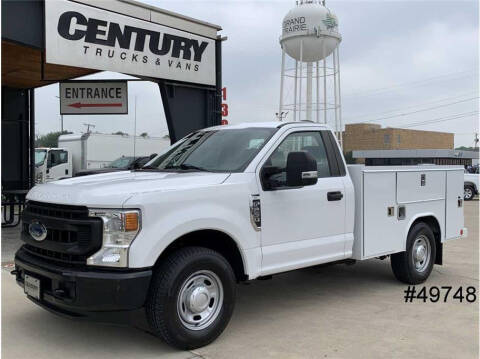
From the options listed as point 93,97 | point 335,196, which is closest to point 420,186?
point 335,196

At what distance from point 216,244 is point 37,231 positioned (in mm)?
1586

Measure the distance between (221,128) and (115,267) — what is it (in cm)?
243

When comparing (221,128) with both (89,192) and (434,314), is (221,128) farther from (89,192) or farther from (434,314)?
(434,314)

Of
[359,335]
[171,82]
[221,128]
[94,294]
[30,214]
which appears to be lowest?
[359,335]

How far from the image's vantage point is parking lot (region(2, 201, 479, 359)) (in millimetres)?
4289

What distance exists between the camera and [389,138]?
7988cm

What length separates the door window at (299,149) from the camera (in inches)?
198

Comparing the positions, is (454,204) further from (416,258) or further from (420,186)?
(416,258)

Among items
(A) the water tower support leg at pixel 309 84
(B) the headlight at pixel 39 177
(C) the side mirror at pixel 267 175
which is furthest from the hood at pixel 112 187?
(A) the water tower support leg at pixel 309 84

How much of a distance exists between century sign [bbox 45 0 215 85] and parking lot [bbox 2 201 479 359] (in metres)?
4.22

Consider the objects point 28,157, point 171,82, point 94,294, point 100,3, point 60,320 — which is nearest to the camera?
point 94,294

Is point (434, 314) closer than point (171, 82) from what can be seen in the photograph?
Yes

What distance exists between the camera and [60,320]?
16.6ft

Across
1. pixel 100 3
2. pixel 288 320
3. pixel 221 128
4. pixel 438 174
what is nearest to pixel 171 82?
pixel 100 3
